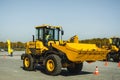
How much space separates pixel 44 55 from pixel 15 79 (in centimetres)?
408

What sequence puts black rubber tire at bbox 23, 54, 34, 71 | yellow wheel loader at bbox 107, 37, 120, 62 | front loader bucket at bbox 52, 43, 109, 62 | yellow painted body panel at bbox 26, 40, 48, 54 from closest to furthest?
front loader bucket at bbox 52, 43, 109, 62
yellow painted body panel at bbox 26, 40, 48, 54
black rubber tire at bbox 23, 54, 34, 71
yellow wheel loader at bbox 107, 37, 120, 62

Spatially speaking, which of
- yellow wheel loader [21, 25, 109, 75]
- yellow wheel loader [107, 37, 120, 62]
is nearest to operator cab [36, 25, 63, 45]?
yellow wheel loader [21, 25, 109, 75]

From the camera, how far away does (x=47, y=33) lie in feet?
61.3

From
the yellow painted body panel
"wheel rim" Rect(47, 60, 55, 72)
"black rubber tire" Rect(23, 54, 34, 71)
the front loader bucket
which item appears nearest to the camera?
the front loader bucket

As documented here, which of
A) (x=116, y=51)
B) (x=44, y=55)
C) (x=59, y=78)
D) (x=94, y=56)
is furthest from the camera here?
(x=116, y=51)

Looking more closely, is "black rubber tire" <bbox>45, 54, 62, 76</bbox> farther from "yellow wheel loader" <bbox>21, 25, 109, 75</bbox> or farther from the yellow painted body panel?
the yellow painted body panel

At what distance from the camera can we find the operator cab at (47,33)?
1859cm

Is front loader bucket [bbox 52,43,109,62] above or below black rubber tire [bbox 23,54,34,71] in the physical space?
above

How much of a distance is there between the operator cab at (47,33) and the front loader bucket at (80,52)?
1812mm

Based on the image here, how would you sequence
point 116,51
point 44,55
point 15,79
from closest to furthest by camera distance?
point 15,79 → point 44,55 → point 116,51

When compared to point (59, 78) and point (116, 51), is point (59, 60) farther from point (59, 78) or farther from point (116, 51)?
point (116, 51)

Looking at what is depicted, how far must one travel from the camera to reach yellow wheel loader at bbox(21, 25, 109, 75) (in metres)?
15.8

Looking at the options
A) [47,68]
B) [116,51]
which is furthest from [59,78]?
[116,51]

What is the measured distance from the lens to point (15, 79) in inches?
559
